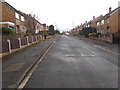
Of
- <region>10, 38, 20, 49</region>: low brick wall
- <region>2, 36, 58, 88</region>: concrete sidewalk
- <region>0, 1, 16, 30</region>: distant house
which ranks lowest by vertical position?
<region>2, 36, 58, 88</region>: concrete sidewalk

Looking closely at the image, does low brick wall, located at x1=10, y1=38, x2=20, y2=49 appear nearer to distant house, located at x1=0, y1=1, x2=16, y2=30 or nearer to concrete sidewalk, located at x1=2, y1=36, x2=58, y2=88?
concrete sidewalk, located at x1=2, y1=36, x2=58, y2=88

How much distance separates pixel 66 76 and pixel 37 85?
142cm

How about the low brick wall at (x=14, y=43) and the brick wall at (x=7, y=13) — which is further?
the brick wall at (x=7, y=13)

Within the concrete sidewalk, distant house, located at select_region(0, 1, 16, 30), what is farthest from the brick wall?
the concrete sidewalk

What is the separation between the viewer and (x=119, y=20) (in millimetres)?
32031

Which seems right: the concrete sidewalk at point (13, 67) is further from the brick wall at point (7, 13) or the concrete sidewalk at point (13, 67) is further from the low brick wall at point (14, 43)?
the brick wall at point (7, 13)

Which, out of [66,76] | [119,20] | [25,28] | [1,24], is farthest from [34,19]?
[66,76]

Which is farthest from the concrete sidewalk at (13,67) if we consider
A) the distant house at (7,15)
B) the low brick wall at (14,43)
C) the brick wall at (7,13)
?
the brick wall at (7,13)

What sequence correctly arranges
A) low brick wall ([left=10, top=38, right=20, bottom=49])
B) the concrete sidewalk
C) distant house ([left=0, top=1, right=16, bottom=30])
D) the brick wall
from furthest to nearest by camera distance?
1. the brick wall
2. distant house ([left=0, top=1, right=16, bottom=30])
3. low brick wall ([left=10, top=38, right=20, bottom=49])
4. the concrete sidewalk

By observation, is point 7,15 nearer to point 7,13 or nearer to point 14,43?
point 7,13

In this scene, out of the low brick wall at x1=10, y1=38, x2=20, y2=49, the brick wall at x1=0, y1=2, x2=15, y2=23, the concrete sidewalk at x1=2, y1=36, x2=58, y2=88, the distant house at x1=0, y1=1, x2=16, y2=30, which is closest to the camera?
the concrete sidewalk at x1=2, y1=36, x2=58, y2=88

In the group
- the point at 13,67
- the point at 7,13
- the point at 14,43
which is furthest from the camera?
the point at 7,13

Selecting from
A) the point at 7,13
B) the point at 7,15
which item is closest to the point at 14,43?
the point at 7,15

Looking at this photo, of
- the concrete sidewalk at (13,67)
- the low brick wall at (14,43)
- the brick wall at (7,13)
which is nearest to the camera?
the concrete sidewalk at (13,67)
